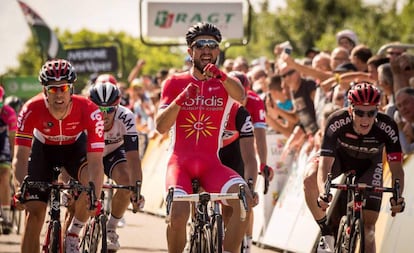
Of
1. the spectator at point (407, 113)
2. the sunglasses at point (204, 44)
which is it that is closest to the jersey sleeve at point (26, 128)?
the sunglasses at point (204, 44)

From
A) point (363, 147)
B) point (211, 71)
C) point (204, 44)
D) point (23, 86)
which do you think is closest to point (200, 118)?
point (204, 44)

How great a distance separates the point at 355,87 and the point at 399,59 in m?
3.21

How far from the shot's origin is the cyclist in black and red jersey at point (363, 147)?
40.0 feet

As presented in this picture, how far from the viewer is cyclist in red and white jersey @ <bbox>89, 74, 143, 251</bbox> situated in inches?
551

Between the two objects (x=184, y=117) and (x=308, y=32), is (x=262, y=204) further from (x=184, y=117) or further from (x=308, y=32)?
(x=308, y=32)

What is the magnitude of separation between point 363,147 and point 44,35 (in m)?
21.6

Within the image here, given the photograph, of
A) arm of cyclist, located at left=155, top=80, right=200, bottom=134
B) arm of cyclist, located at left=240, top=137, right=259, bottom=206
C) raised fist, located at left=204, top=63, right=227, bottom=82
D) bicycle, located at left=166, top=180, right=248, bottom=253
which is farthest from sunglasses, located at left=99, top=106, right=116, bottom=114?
raised fist, located at left=204, top=63, right=227, bottom=82

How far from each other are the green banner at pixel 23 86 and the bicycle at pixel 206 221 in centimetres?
3810

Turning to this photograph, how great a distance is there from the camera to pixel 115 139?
14.5m

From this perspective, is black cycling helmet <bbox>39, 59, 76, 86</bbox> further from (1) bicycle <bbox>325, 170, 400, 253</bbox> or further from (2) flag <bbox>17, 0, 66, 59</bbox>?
(2) flag <bbox>17, 0, 66, 59</bbox>

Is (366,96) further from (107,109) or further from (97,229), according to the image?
(107,109)

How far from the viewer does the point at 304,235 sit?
625 inches

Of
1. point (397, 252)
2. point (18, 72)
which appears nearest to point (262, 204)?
point (397, 252)

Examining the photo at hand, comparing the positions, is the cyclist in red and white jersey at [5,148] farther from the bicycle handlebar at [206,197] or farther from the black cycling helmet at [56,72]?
the bicycle handlebar at [206,197]
